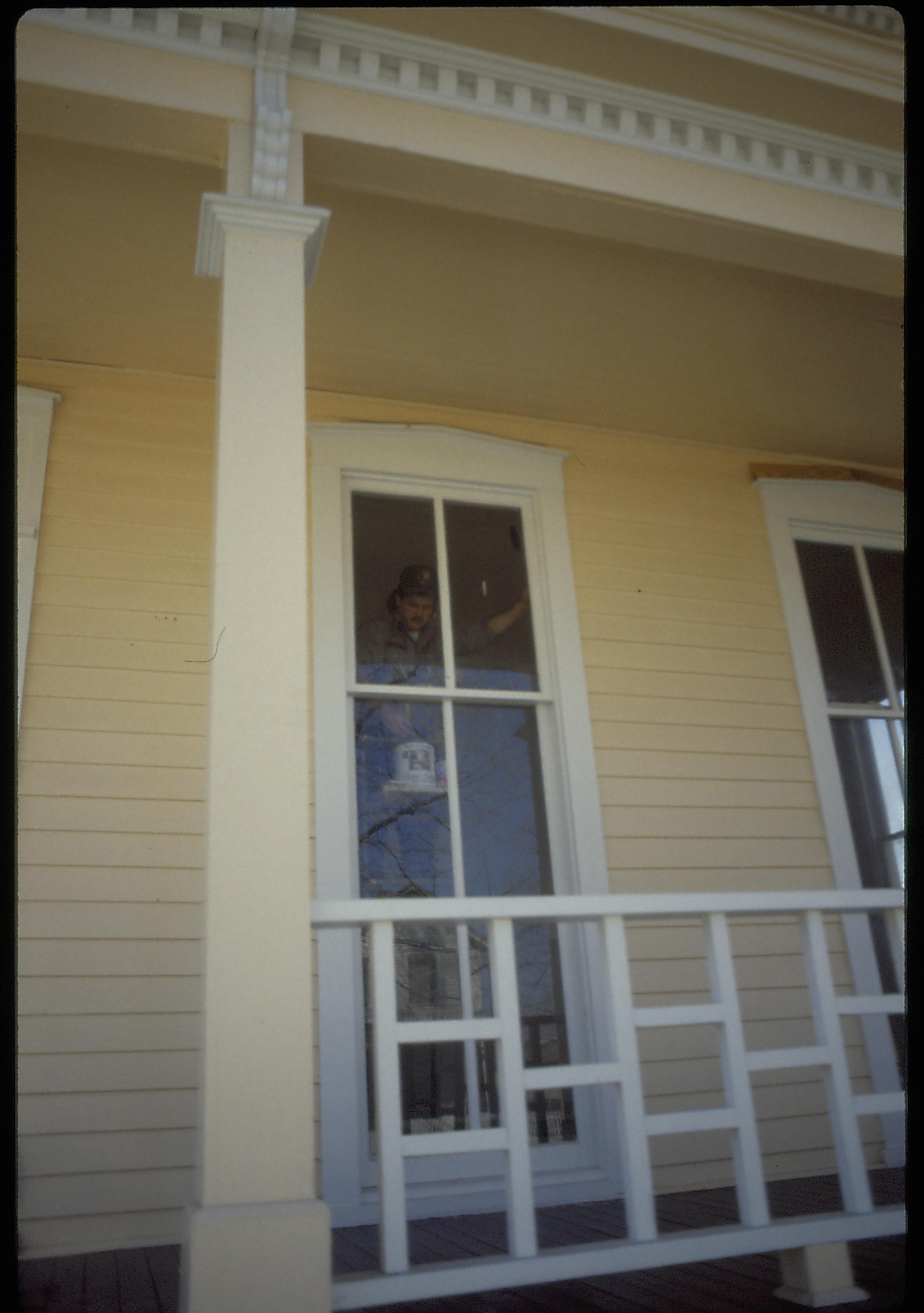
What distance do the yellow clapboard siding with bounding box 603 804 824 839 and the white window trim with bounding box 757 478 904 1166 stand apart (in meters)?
0.11

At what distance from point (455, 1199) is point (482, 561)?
88.3 inches

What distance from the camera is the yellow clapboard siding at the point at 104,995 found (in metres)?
2.97

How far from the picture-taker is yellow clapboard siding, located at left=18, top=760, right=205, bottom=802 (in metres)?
3.18

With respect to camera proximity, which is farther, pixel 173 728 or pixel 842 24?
pixel 173 728

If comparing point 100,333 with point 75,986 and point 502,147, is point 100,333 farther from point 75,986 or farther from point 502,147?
point 75,986

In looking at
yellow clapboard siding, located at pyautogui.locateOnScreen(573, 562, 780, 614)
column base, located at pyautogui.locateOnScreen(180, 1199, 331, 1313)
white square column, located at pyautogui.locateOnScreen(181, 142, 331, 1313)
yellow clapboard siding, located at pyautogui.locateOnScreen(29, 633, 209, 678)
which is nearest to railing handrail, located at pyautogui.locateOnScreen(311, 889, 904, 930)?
white square column, located at pyautogui.locateOnScreen(181, 142, 331, 1313)

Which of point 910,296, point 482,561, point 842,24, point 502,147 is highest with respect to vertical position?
point 842,24

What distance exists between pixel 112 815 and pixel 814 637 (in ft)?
9.79

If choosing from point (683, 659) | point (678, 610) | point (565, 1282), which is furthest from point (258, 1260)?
point (678, 610)

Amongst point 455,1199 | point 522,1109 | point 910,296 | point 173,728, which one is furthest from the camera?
point 173,728

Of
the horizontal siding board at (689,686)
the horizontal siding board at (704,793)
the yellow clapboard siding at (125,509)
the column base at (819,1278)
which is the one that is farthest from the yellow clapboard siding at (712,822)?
the yellow clapboard siding at (125,509)

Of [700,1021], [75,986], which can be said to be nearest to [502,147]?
[700,1021]

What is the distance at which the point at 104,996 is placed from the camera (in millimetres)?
3027

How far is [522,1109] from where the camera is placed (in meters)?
1.96
